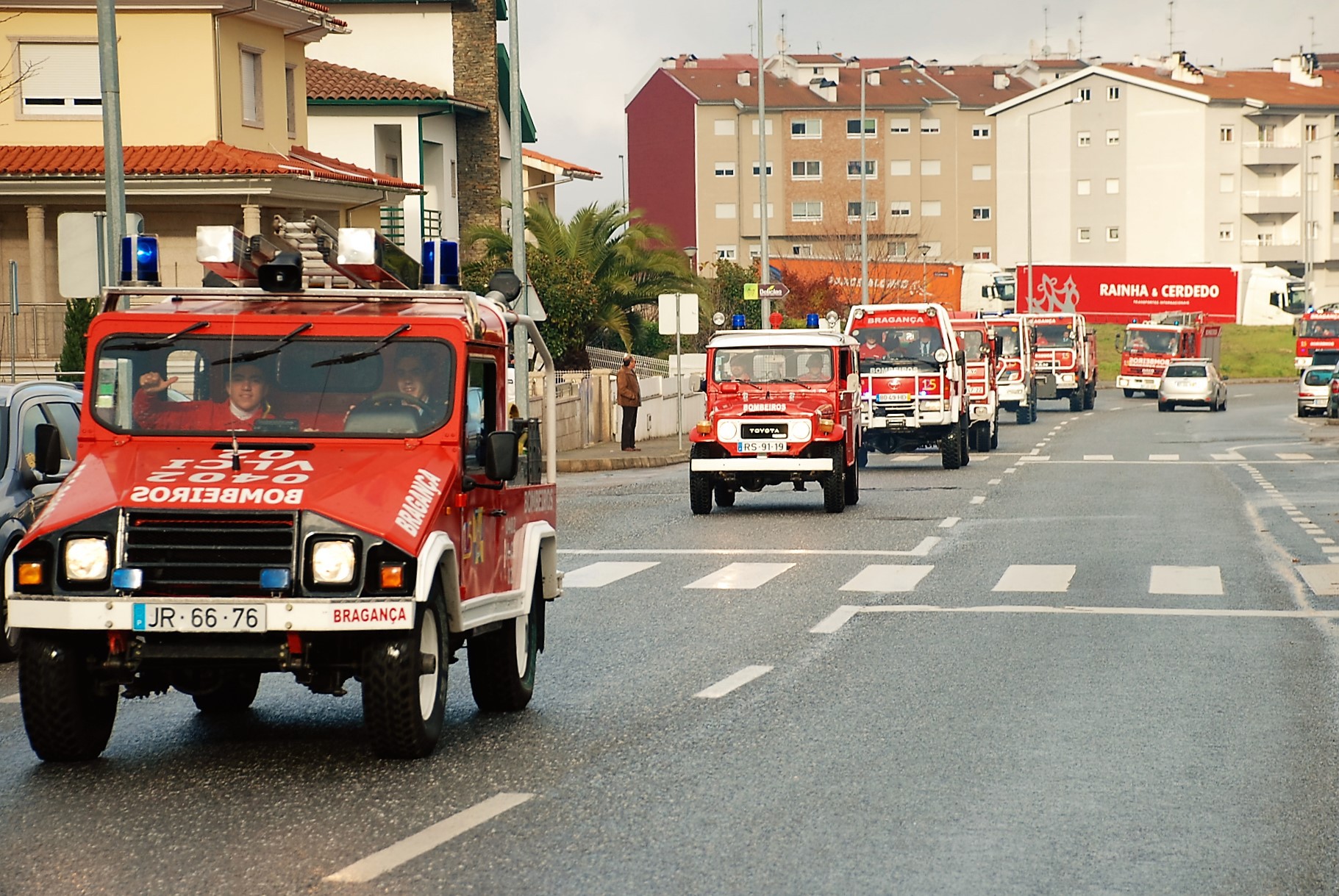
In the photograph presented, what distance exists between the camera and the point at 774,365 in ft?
78.3

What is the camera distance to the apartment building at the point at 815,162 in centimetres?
10844

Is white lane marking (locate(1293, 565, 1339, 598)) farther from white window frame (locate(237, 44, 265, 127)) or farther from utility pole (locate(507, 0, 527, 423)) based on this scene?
white window frame (locate(237, 44, 265, 127))

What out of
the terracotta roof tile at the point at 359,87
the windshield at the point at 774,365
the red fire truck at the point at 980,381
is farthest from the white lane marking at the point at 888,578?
the terracotta roof tile at the point at 359,87

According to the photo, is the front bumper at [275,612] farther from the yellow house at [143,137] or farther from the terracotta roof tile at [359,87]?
the terracotta roof tile at [359,87]

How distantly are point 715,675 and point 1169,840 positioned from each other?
437 cm

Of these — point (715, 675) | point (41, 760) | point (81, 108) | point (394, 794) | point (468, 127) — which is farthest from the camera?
point (468, 127)

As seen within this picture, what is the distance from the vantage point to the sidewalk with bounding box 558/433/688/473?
3379 cm

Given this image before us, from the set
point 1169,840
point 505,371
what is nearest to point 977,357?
point 505,371

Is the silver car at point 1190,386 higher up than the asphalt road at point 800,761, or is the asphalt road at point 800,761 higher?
the asphalt road at point 800,761

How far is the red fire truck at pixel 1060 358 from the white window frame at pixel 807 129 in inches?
1948

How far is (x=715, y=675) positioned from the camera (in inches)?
427

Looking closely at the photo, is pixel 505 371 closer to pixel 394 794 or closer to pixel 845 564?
pixel 394 794

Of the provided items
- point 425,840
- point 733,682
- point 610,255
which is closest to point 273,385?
point 425,840

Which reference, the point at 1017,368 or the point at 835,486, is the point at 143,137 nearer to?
the point at 835,486
